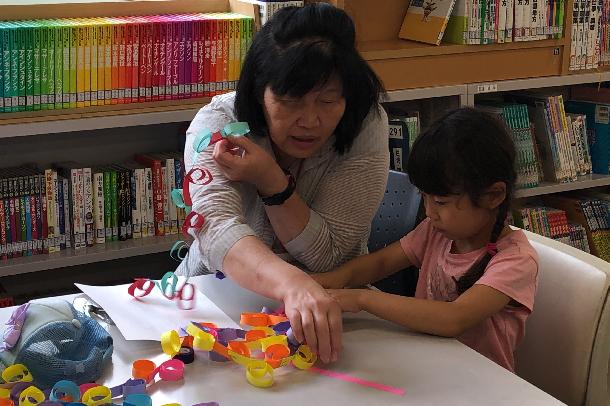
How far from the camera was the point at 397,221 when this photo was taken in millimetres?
2156

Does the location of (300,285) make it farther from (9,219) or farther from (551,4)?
(551,4)

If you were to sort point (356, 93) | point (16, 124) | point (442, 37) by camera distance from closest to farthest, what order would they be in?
point (356, 93)
point (16, 124)
point (442, 37)

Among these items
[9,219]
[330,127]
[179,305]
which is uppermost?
[330,127]

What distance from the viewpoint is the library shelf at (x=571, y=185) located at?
135 inches

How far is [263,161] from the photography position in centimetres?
171

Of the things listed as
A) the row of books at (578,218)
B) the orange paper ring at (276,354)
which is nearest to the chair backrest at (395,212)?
the orange paper ring at (276,354)

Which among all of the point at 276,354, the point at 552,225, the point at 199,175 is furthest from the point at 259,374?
the point at 552,225

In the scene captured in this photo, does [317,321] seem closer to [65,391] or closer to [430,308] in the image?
[430,308]

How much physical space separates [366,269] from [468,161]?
322 mm

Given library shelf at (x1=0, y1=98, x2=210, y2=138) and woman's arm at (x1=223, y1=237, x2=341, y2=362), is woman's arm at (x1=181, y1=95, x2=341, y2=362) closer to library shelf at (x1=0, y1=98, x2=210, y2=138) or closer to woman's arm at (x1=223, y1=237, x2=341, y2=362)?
woman's arm at (x1=223, y1=237, x2=341, y2=362)

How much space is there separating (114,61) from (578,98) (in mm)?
2067

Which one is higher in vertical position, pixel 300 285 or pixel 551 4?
pixel 551 4

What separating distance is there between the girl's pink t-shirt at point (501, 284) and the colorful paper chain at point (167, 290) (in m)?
0.48

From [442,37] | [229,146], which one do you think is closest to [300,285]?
[229,146]
